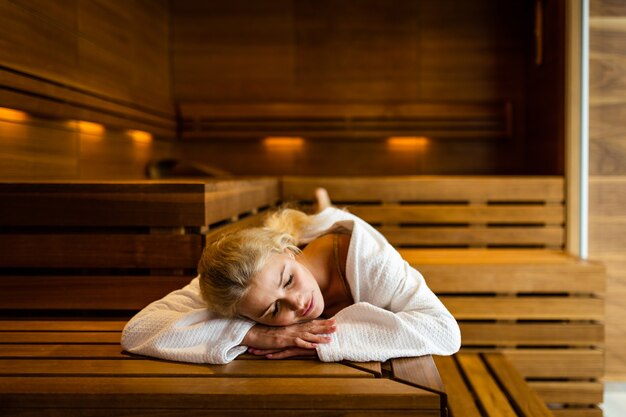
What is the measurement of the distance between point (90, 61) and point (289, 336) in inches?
98.3

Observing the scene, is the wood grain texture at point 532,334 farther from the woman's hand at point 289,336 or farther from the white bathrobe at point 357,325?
the woman's hand at point 289,336

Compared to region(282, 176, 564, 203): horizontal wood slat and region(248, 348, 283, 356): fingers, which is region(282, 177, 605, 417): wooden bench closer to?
region(282, 176, 564, 203): horizontal wood slat

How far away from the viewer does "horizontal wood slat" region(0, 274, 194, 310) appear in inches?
87.4

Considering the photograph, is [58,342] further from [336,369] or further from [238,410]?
[336,369]

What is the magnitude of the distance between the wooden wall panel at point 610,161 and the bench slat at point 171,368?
246cm

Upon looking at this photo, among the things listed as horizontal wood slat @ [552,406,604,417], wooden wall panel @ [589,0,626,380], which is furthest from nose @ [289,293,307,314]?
wooden wall panel @ [589,0,626,380]

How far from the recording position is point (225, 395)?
4.79 ft

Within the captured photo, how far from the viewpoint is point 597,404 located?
3.12 meters

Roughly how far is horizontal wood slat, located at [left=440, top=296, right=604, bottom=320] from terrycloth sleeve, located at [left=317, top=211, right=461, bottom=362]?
1.04m

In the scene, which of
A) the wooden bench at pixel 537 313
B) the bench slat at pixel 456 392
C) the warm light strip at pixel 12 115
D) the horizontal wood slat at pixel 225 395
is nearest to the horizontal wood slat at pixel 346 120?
the wooden bench at pixel 537 313

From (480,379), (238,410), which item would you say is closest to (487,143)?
(480,379)

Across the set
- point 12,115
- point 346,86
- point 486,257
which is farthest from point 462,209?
point 12,115

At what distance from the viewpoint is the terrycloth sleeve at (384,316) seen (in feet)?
5.54

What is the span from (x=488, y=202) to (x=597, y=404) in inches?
48.4
